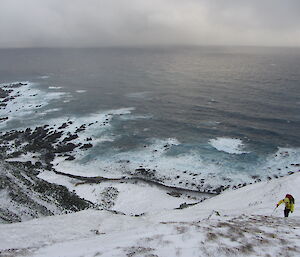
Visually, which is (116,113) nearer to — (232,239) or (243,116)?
(243,116)

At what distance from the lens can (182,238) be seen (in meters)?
14.8

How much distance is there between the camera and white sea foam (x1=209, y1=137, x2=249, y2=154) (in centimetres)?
5872

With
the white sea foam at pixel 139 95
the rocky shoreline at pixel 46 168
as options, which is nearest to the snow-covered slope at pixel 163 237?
the rocky shoreline at pixel 46 168

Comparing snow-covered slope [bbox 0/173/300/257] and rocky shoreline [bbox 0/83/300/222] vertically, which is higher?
snow-covered slope [bbox 0/173/300/257]

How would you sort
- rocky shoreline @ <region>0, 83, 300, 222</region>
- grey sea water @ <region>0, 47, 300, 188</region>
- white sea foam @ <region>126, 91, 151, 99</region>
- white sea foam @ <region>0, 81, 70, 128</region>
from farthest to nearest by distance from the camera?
white sea foam @ <region>126, 91, 151, 99</region>, white sea foam @ <region>0, 81, 70, 128</region>, grey sea water @ <region>0, 47, 300, 188</region>, rocky shoreline @ <region>0, 83, 300, 222</region>

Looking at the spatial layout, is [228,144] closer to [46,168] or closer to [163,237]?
[46,168]

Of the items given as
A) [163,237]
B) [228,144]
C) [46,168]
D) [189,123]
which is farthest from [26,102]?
[163,237]

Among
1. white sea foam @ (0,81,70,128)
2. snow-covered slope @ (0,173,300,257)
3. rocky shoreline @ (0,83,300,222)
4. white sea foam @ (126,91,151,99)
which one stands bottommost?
rocky shoreline @ (0,83,300,222)

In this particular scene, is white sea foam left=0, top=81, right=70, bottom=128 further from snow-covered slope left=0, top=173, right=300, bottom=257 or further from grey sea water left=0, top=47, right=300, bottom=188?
snow-covered slope left=0, top=173, right=300, bottom=257

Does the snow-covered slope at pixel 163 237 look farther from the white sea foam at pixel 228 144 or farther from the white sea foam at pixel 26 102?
the white sea foam at pixel 26 102

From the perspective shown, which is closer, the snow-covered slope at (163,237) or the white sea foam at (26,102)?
the snow-covered slope at (163,237)

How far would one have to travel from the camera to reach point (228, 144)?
6162 centimetres

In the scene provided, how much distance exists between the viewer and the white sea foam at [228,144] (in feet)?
193

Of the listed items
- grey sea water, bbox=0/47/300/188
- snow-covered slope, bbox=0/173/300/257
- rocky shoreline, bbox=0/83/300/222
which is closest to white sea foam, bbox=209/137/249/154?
grey sea water, bbox=0/47/300/188
